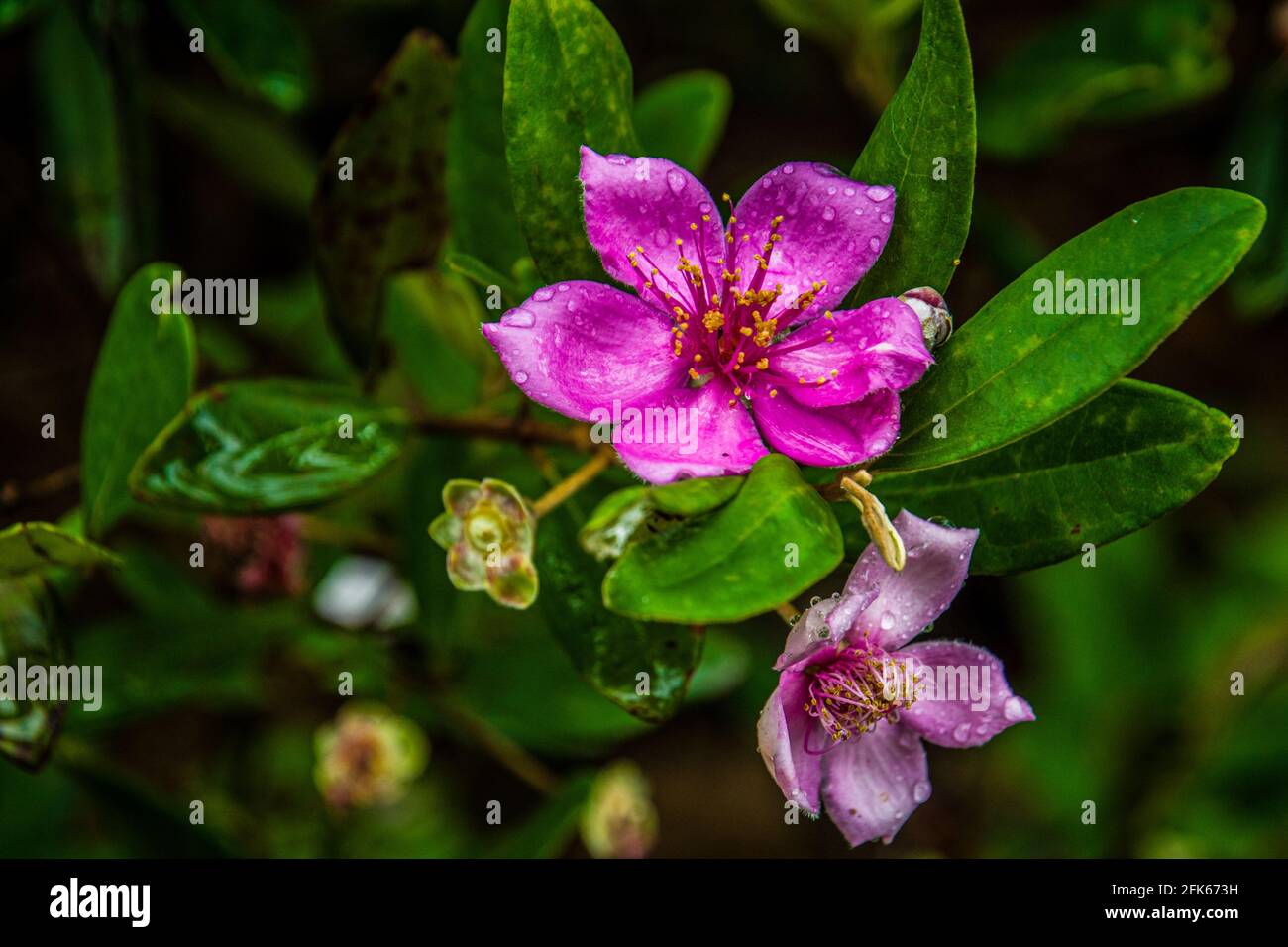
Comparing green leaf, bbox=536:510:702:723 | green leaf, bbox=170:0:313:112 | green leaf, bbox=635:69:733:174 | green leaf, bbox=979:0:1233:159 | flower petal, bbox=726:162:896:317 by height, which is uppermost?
green leaf, bbox=979:0:1233:159

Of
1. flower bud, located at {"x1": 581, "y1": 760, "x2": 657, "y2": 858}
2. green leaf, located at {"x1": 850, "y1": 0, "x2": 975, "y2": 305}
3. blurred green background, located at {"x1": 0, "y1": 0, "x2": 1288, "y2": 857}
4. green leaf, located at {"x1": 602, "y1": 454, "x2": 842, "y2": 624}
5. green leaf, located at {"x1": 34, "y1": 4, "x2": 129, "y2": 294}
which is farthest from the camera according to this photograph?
flower bud, located at {"x1": 581, "y1": 760, "x2": 657, "y2": 858}

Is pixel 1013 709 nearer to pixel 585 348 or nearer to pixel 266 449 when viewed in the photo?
pixel 585 348

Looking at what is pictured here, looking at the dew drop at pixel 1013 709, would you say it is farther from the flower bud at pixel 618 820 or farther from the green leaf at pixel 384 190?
the flower bud at pixel 618 820

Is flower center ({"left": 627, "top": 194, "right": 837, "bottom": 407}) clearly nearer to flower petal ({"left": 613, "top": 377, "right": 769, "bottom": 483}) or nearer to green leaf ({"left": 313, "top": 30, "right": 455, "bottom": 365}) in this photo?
flower petal ({"left": 613, "top": 377, "right": 769, "bottom": 483})

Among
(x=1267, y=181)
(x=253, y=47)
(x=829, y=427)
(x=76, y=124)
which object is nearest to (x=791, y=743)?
(x=829, y=427)

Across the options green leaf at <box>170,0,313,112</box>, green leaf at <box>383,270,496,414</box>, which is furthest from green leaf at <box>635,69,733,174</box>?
green leaf at <box>170,0,313,112</box>

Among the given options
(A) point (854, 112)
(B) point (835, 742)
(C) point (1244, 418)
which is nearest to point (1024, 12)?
(A) point (854, 112)

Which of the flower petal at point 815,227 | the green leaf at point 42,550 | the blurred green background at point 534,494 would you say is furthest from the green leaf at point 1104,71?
the green leaf at point 42,550
